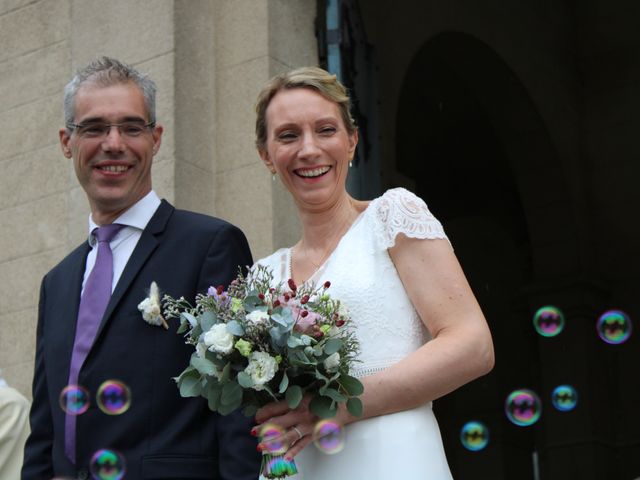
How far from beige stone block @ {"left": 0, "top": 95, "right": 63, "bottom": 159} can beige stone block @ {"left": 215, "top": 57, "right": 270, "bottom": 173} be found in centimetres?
131

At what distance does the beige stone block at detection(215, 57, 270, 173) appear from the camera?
6.64 metres

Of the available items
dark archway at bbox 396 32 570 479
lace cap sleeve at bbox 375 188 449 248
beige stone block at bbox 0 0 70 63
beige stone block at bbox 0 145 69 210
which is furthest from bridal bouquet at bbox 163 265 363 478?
dark archway at bbox 396 32 570 479

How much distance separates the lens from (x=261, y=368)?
117 inches

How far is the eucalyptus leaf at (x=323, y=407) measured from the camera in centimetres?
306

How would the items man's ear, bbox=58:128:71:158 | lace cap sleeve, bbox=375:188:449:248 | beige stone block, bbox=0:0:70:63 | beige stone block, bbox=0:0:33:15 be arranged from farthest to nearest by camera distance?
1. beige stone block, bbox=0:0:33:15
2. beige stone block, bbox=0:0:70:63
3. man's ear, bbox=58:128:71:158
4. lace cap sleeve, bbox=375:188:449:248

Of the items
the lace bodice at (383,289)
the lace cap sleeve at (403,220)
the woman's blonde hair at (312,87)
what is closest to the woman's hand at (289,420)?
the lace bodice at (383,289)

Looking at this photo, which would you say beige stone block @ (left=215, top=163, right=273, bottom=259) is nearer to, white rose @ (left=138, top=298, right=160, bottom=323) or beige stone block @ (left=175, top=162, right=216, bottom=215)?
beige stone block @ (left=175, top=162, right=216, bottom=215)

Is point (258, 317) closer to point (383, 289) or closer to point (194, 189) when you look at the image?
point (383, 289)

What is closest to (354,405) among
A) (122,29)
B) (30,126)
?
(122,29)

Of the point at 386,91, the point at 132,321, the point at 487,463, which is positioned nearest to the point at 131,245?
the point at 132,321

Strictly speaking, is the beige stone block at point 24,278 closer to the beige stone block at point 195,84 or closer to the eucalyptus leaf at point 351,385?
the beige stone block at point 195,84

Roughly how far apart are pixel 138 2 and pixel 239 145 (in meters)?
1.08

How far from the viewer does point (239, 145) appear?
6.66 meters

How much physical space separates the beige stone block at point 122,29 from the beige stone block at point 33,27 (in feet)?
0.74
